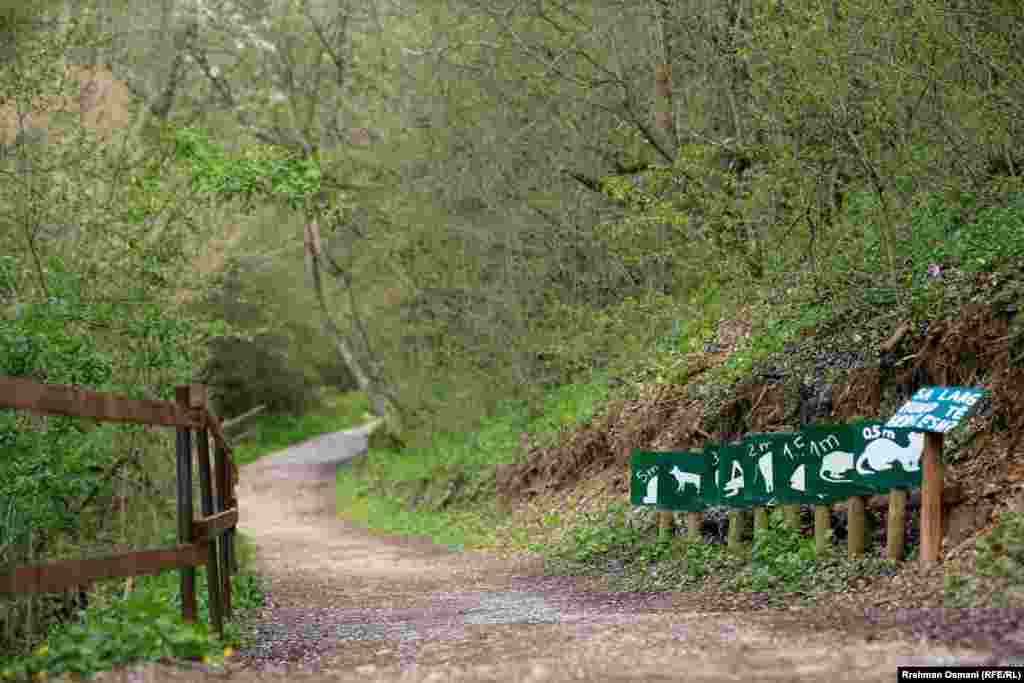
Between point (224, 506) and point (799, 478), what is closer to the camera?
point (799, 478)

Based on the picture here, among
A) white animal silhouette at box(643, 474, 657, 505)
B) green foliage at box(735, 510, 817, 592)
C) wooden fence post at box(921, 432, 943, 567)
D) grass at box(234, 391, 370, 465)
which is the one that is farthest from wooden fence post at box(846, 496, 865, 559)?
grass at box(234, 391, 370, 465)

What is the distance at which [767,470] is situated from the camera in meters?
10.6

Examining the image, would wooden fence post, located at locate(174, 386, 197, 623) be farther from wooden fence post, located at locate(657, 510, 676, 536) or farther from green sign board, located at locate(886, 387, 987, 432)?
wooden fence post, located at locate(657, 510, 676, 536)

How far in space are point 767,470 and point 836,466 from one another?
39.0 inches

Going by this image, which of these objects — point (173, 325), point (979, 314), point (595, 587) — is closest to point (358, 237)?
point (173, 325)

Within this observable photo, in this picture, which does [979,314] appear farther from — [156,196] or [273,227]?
[273,227]

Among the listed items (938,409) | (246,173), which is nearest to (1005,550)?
(938,409)

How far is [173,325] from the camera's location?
14.2 m

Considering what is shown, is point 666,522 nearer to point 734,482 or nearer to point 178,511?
point 734,482

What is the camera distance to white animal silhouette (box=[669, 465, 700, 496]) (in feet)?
39.6

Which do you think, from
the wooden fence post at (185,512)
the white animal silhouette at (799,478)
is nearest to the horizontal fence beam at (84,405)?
the wooden fence post at (185,512)

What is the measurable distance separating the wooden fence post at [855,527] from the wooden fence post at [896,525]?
35 centimetres

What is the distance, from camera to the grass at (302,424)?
144 feet

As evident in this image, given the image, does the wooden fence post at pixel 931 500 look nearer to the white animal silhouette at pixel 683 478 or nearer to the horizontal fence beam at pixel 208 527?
the white animal silhouette at pixel 683 478
